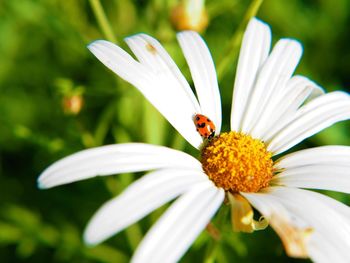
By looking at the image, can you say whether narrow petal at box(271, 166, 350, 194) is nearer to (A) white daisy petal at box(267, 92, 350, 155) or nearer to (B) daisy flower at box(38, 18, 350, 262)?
(B) daisy flower at box(38, 18, 350, 262)

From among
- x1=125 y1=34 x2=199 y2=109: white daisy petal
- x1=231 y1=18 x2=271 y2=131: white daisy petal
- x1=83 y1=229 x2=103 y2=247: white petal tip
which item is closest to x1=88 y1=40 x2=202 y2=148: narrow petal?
x1=125 y1=34 x2=199 y2=109: white daisy petal

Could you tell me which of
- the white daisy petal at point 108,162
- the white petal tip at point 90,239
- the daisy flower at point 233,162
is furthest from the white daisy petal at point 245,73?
the white petal tip at point 90,239

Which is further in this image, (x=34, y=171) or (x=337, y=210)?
(x=34, y=171)

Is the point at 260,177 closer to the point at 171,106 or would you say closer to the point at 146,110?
the point at 171,106

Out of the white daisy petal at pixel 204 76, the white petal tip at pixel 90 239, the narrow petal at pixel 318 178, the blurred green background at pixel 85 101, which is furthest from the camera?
the blurred green background at pixel 85 101

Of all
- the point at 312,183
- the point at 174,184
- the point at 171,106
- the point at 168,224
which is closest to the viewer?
the point at 168,224

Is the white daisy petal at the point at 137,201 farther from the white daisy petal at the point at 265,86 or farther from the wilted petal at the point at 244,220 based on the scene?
the white daisy petal at the point at 265,86

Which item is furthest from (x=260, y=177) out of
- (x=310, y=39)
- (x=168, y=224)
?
(x=310, y=39)
